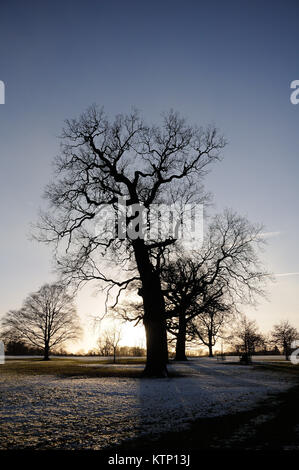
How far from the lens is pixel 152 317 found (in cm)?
1805

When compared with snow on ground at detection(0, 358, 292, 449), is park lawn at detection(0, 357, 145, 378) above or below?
below

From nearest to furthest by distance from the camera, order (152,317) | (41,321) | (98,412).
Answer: (98,412) → (152,317) → (41,321)

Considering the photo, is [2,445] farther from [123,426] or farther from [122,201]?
[122,201]

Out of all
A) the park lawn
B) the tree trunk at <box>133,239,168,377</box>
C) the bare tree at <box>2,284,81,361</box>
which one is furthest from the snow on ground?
the bare tree at <box>2,284,81,361</box>

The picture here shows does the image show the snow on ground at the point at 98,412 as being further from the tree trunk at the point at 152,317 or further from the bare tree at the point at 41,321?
the bare tree at the point at 41,321

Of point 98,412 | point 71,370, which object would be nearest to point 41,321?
point 71,370

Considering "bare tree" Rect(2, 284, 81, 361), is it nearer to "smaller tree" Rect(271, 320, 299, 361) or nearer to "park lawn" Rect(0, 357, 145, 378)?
"park lawn" Rect(0, 357, 145, 378)

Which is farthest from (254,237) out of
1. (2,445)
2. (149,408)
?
(2,445)

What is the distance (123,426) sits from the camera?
6.29m

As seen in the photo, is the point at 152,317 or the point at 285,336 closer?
the point at 152,317

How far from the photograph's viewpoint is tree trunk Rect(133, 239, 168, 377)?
17734 millimetres

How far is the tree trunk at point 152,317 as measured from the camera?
17.7 m

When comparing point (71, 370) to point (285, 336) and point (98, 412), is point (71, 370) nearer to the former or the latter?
point (98, 412)

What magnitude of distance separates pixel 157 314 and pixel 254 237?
8858 millimetres
